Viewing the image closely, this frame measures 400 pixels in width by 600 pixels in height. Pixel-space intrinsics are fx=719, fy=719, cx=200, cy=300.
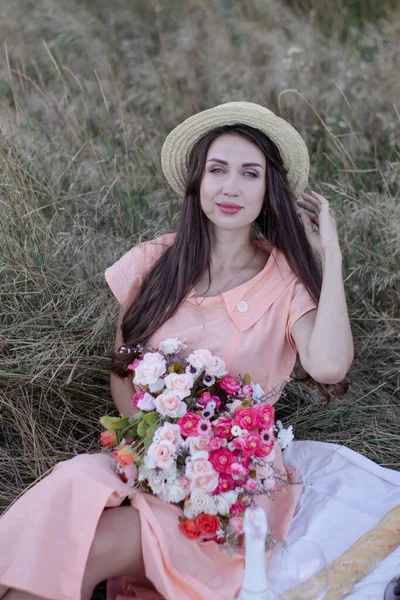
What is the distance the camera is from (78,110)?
449cm

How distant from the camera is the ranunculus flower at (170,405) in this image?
2.32 meters

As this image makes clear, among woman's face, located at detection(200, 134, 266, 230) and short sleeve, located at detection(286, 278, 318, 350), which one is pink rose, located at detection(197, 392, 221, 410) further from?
woman's face, located at detection(200, 134, 266, 230)

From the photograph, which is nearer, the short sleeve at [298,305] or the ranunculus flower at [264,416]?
the ranunculus flower at [264,416]

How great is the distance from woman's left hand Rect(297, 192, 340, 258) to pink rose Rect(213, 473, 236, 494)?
93cm

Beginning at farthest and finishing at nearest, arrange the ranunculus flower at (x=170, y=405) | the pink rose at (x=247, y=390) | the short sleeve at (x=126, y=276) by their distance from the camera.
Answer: the short sleeve at (x=126, y=276), the pink rose at (x=247, y=390), the ranunculus flower at (x=170, y=405)

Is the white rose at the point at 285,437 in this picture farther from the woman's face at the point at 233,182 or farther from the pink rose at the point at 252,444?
the woman's face at the point at 233,182

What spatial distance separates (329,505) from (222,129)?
1.47 meters

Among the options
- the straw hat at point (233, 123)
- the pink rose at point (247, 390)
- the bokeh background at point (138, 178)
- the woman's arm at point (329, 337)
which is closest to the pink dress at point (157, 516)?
the woman's arm at point (329, 337)

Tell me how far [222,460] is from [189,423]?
0.16m

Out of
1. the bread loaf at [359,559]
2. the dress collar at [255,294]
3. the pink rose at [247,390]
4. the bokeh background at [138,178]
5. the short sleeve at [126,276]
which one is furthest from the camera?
the bokeh background at [138,178]

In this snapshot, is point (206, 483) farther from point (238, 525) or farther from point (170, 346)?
point (170, 346)

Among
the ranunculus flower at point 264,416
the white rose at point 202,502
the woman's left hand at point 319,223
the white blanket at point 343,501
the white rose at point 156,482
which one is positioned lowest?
the white blanket at point 343,501

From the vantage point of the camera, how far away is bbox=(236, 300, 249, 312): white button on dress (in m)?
2.67

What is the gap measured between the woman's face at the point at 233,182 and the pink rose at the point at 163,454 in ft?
2.95
